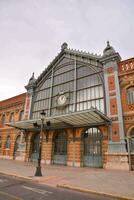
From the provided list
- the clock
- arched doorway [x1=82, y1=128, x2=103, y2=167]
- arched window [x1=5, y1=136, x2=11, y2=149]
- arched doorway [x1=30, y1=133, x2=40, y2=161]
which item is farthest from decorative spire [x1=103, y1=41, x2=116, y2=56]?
arched window [x1=5, y1=136, x2=11, y2=149]

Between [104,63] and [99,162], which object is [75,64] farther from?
[99,162]

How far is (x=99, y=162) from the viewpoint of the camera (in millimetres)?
15578

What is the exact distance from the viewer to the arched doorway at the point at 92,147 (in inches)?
624

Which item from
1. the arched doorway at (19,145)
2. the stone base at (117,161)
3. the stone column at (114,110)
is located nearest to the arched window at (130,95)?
the stone column at (114,110)

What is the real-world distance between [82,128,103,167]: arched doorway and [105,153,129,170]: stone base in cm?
153

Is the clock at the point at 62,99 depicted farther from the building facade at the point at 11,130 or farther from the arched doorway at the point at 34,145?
the building facade at the point at 11,130

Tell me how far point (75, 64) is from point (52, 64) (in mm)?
4435

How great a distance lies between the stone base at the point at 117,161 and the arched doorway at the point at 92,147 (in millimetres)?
1533

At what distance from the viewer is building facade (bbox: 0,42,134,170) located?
570 inches

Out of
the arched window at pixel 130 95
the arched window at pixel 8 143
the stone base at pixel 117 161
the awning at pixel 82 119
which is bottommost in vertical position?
the stone base at pixel 117 161

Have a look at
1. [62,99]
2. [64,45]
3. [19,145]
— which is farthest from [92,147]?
[64,45]

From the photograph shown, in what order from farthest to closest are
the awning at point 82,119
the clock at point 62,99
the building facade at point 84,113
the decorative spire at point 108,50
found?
the clock at point 62,99 → the decorative spire at point 108,50 → the building facade at point 84,113 → the awning at point 82,119

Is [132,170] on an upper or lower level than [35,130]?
lower

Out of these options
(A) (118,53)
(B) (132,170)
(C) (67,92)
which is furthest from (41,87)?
(B) (132,170)
